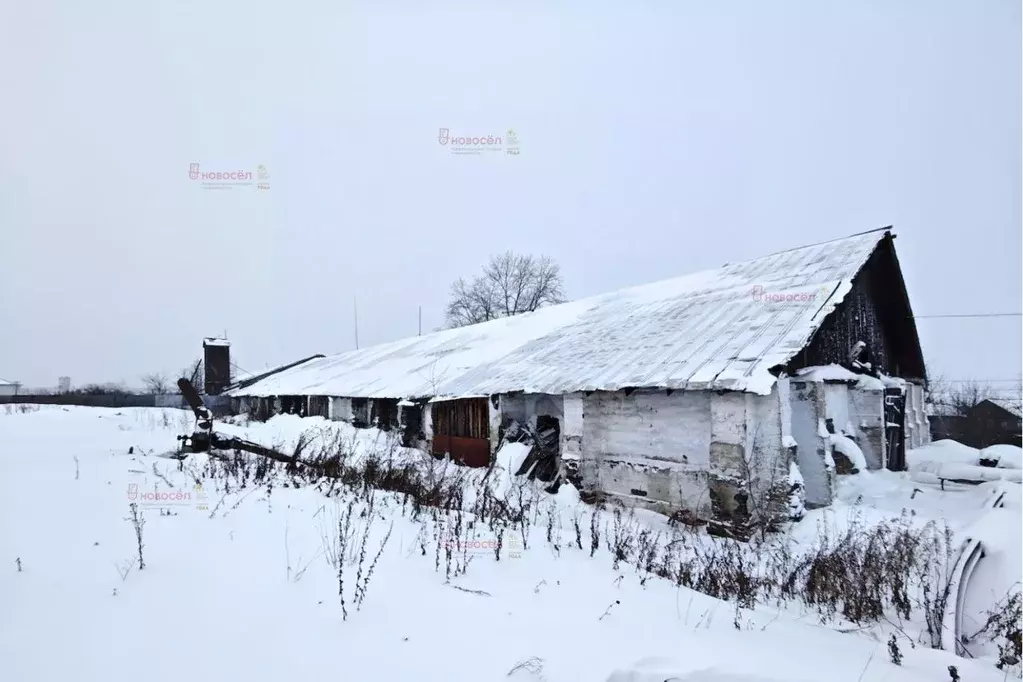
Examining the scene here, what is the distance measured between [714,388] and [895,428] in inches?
341

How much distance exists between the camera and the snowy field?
2947 millimetres

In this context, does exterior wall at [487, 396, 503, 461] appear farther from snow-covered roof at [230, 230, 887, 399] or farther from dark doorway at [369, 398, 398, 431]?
dark doorway at [369, 398, 398, 431]

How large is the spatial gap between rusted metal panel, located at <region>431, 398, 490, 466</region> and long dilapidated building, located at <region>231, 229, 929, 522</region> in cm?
5

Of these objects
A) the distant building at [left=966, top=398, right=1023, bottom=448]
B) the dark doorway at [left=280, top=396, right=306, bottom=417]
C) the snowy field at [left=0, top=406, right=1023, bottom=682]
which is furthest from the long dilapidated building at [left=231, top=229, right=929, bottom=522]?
the distant building at [left=966, top=398, right=1023, bottom=448]

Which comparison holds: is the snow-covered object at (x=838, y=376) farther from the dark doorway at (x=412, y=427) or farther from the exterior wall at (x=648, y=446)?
the dark doorway at (x=412, y=427)

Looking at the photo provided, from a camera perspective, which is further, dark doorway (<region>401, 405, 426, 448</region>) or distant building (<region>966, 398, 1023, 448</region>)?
distant building (<region>966, 398, 1023, 448</region>)

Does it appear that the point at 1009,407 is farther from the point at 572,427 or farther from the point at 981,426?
the point at 572,427

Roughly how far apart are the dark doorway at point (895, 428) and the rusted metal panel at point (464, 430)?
10.2 meters

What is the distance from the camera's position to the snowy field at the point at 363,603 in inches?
116

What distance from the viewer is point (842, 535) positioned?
27.0ft

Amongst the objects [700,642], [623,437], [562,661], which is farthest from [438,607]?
[623,437]

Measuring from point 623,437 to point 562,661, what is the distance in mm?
8088

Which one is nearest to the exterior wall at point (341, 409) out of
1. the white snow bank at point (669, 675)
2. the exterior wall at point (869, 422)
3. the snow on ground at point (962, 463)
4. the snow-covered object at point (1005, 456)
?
the exterior wall at point (869, 422)

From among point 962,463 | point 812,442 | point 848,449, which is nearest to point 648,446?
point 812,442
